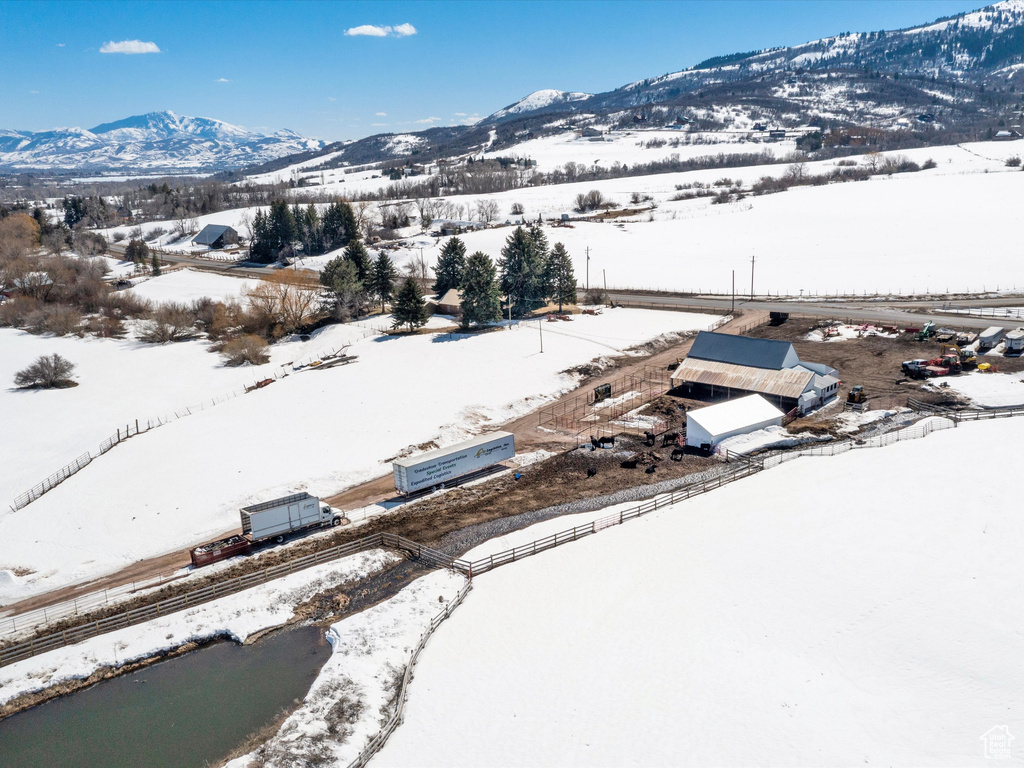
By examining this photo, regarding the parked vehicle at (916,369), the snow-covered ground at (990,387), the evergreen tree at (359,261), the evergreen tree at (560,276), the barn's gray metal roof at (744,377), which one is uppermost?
the evergreen tree at (359,261)

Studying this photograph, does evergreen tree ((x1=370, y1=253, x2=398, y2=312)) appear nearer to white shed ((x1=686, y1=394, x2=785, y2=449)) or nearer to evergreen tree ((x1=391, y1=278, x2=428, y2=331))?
evergreen tree ((x1=391, y1=278, x2=428, y2=331))

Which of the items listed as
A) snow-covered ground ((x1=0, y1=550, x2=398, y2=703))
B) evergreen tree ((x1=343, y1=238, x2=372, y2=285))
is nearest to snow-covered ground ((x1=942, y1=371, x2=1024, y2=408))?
snow-covered ground ((x1=0, y1=550, x2=398, y2=703))

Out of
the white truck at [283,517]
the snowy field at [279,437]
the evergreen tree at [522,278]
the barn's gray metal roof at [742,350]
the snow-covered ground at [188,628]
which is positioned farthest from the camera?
the evergreen tree at [522,278]

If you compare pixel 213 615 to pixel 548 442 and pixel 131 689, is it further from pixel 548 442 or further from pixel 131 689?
pixel 548 442

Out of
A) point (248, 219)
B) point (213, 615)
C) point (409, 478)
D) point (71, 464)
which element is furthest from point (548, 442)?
point (248, 219)

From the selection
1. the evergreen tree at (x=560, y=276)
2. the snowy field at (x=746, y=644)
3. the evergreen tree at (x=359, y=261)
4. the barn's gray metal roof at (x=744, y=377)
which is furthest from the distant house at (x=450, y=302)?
the snowy field at (x=746, y=644)

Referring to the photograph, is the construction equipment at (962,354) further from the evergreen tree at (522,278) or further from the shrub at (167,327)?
the shrub at (167,327)
